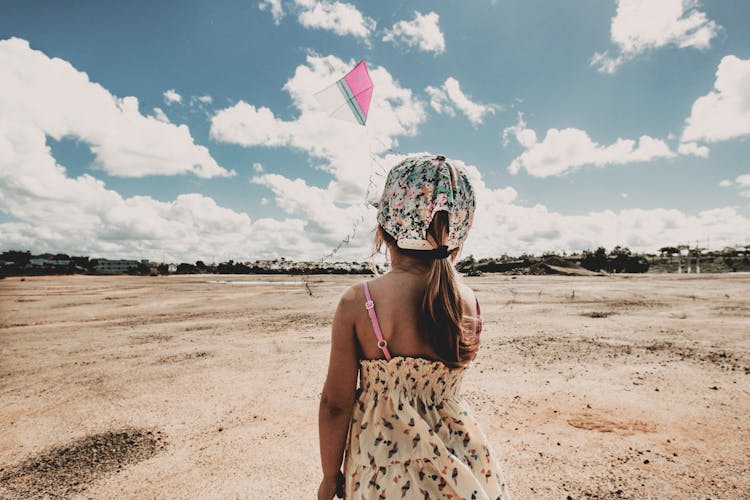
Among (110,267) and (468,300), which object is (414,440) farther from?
(110,267)

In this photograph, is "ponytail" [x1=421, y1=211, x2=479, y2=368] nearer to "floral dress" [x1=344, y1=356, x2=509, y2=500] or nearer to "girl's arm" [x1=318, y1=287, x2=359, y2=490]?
"floral dress" [x1=344, y1=356, x2=509, y2=500]

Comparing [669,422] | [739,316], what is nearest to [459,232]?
[669,422]

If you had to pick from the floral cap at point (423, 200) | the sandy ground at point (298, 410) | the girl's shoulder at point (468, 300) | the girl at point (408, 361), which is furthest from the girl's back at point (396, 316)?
the sandy ground at point (298, 410)

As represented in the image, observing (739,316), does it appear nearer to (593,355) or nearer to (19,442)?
(593,355)

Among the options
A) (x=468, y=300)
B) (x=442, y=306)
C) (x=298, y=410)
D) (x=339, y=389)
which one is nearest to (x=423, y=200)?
(x=442, y=306)

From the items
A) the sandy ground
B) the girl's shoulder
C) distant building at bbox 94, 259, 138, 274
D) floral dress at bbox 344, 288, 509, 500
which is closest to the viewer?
floral dress at bbox 344, 288, 509, 500

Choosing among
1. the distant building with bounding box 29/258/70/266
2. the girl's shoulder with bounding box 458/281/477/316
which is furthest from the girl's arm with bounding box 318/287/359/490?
the distant building with bounding box 29/258/70/266

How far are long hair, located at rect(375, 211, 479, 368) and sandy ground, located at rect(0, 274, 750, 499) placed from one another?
9.15ft

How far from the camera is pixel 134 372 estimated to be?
696 centimetres

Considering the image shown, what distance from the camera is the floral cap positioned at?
58.4 inches

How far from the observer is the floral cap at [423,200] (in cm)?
148

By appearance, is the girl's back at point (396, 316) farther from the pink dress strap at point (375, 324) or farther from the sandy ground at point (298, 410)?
the sandy ground at point (298, 410)

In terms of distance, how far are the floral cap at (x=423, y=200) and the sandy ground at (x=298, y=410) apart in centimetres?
310

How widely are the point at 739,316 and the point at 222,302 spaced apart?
2002 cm
